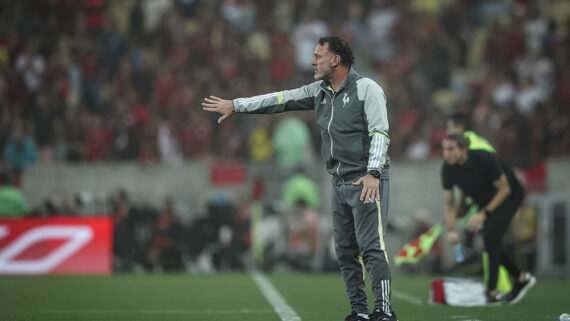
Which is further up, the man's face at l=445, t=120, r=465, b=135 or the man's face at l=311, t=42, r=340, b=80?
the man's face at l=311, t=42, r=340, b=80

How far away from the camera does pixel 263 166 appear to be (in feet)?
59.5

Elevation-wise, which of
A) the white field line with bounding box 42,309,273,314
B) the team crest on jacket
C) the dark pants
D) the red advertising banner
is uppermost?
the team crest on jacket

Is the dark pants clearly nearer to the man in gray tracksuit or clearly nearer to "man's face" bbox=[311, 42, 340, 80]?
the man in gray tracksuit

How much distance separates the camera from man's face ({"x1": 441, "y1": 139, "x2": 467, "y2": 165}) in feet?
32.2

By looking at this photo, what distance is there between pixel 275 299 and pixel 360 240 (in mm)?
3394

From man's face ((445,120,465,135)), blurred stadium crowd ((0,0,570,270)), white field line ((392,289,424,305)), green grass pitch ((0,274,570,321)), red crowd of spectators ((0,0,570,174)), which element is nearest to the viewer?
green grass pitch ((0,274,570,321))

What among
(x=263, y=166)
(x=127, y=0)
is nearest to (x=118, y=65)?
(x=127, y=0)

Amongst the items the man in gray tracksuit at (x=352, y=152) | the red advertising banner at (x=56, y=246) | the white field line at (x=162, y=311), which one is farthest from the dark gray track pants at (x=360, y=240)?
the red advertising banner at (x=56, y=246)

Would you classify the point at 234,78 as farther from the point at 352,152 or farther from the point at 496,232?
the point at 352,152

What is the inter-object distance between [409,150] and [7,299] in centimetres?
1053

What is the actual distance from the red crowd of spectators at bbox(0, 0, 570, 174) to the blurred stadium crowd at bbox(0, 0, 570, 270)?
0.11 feet

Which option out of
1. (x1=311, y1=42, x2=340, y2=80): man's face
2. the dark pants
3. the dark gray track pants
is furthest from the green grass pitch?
(x1=311, y1=42, x2=340, y2=80): man's face

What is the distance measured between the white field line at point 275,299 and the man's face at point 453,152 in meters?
2.33

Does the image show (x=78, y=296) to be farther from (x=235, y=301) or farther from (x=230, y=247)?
(x=230, y=247)
